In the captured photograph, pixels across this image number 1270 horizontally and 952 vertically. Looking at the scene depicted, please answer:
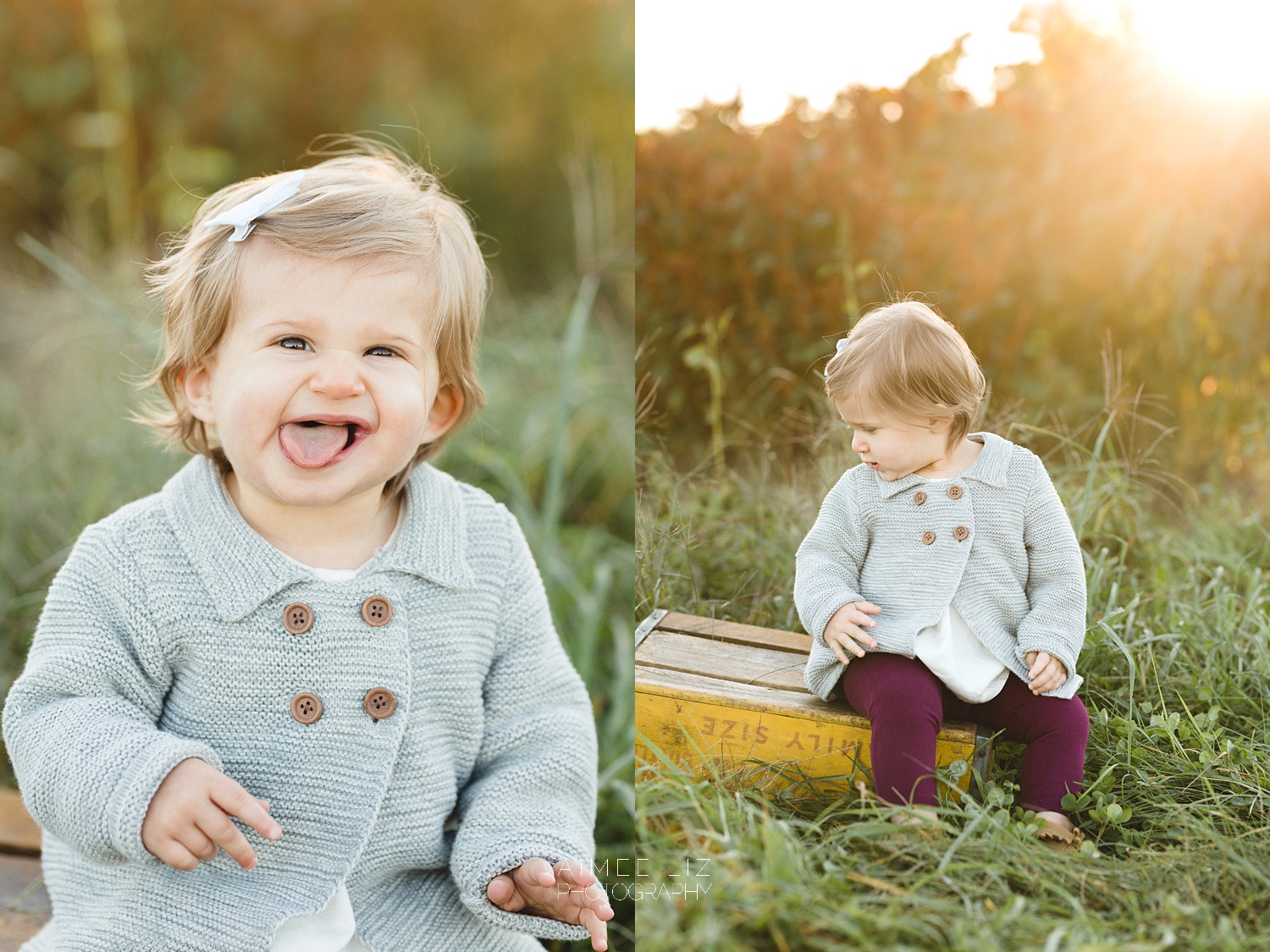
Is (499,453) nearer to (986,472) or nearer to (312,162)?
(986,472)

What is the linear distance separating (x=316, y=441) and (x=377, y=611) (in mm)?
227

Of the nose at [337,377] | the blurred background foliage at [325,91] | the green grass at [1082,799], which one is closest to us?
the green grass at [1082,799]

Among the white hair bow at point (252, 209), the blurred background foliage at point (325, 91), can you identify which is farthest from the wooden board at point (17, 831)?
the blurred background foliage at point (325, 91)

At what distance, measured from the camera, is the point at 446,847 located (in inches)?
59.5

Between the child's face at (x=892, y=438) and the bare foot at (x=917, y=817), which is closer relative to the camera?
the bare foot at (x=917, y=817)

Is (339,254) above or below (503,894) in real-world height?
above

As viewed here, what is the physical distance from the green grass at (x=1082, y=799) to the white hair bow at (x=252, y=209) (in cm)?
66

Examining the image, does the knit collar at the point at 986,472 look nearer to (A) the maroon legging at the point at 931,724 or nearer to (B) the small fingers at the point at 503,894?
(A) the maroon legging at the point at 931,724

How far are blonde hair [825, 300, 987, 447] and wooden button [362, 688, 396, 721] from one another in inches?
26.6

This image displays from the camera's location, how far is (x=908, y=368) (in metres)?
1.39

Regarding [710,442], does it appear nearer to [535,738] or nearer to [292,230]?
[535,738]

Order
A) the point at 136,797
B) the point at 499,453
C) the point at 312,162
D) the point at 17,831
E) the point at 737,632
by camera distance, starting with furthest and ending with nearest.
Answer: the point at 312,162
the point at 499,453
the point at 17,831
the point at 737,632
the point at 136,797

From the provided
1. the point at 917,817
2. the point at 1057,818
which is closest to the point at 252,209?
the point at 917,817

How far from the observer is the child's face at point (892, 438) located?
143 centimetres
